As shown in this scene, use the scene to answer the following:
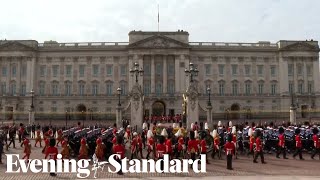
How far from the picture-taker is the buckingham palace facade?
7550 cm

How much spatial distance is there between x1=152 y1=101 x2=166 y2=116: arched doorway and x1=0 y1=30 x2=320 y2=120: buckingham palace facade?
7.6 inches

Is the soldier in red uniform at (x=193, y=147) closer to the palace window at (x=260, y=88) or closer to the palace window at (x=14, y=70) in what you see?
the palace window at (x=260, y=88)

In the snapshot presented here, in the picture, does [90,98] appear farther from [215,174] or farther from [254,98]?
[215,174]

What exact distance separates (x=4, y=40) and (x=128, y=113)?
41.9 m

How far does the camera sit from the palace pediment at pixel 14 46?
7562cm

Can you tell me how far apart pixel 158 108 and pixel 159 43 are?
12.6 meters

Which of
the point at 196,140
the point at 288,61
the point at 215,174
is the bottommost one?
the point at 215,174

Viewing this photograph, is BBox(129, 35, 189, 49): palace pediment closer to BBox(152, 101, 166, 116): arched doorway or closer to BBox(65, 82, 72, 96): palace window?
BBox(152, 101, 166, 116): arched doorway

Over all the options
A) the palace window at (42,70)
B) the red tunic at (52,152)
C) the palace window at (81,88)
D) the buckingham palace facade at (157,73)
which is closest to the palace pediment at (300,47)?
the buckingham palace facade at (157,73)

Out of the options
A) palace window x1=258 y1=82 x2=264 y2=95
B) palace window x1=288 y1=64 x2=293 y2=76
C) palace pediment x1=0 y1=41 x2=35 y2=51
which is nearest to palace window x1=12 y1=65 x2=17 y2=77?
palace pediment x1=0 y1=41 x2=35 y2=51

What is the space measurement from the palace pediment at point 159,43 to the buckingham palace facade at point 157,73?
192mm

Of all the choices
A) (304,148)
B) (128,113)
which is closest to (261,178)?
(304,148)

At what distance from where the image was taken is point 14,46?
75875 millimetres

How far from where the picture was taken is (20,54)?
249 feet
